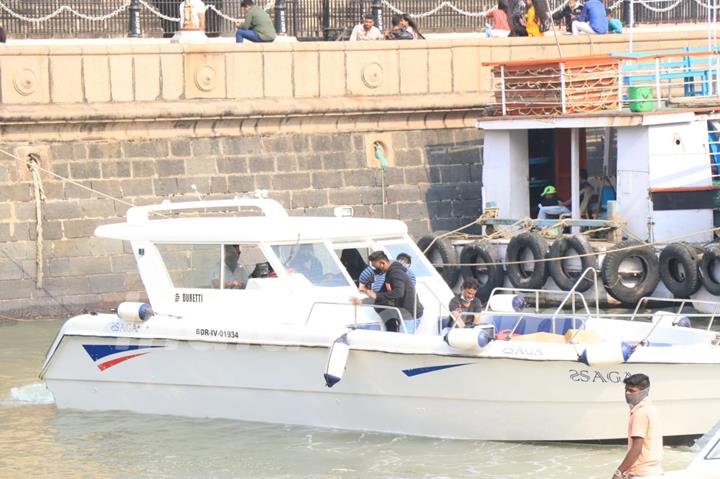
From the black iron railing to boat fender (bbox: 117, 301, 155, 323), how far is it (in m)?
9.27

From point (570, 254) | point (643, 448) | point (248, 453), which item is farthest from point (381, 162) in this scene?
point (643, 448)

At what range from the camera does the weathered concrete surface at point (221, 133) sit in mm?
20297

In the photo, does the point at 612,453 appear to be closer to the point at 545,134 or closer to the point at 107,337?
the point at 107,337

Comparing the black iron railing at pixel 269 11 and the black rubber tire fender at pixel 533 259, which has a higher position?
the black iron railing at pixel 269 11

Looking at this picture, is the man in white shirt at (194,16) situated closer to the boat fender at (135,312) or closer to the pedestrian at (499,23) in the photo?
the pedestrian at (499,23)

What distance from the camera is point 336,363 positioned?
1320cm

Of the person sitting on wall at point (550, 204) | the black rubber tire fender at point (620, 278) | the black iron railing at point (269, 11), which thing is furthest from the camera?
the black iron railing at point (269, 11)

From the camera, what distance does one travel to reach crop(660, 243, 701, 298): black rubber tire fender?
63.8 ft

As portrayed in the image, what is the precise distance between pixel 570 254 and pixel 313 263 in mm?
6699

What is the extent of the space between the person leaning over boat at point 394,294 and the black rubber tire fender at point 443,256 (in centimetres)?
727

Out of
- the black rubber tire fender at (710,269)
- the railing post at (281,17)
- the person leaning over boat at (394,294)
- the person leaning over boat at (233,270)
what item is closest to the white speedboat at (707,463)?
the person leaning over boat at (394,294)

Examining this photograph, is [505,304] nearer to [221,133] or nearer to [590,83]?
[590,83]

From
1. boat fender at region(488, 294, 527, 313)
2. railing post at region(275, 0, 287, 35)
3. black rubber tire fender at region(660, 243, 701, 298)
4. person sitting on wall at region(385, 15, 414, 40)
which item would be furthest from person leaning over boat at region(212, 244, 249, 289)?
railing post at region(275, 0, 287, 35)

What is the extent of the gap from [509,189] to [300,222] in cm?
789
